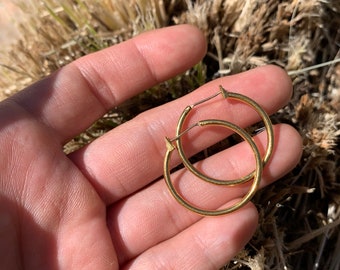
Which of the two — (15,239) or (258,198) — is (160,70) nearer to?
(258,198)

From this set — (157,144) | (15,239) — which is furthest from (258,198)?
(15,239)

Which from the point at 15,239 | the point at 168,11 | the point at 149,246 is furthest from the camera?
the point at 168,11

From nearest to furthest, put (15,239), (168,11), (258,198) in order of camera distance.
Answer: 1. (15,239)
2. (258,198)
3. (168,11)

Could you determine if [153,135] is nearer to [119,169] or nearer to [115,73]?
[119,169]

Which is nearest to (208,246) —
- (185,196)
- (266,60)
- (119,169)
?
(185,196)

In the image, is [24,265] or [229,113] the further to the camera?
[229,113]

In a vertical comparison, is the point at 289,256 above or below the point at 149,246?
below

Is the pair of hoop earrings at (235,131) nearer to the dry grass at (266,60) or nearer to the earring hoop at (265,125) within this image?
the earring hoop at (265,125)

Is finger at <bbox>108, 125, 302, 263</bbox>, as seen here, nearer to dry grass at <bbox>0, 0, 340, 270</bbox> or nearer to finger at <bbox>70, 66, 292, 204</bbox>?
finger at <bbox>70, 66, 292, 204</bbox>
